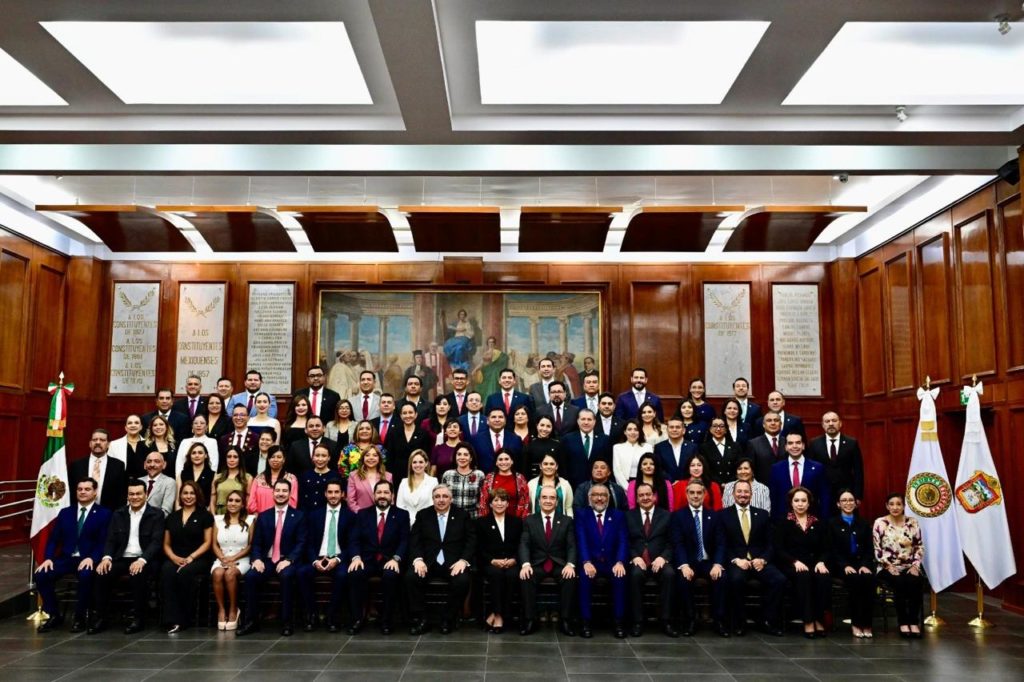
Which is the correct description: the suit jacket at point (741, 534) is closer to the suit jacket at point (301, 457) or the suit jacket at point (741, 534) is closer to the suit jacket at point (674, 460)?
the suit jacket at point (674, 460)

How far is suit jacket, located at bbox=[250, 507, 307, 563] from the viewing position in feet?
25.1

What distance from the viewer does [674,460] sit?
27.7 ft

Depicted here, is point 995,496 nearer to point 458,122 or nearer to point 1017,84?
point 1017,84

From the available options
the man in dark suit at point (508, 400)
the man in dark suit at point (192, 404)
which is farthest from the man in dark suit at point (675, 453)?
the man in dark suit at point (192, 404)

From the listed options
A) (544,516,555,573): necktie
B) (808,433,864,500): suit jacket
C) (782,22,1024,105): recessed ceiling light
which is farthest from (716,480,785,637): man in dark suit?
(782,22,1024,105): recessed ceiling light

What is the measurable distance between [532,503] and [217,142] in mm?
4365

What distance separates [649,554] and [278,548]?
3.29 m

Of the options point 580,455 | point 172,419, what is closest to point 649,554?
point 580,455

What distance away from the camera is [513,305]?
1200 cm

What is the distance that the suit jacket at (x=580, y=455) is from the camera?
8523 millimetres

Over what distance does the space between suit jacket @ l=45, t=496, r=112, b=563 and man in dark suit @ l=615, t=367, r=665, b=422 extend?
4.76 meters

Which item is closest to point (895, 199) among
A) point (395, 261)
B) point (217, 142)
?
point (395, 261)

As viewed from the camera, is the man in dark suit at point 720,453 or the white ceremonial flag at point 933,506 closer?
the white ceremonial flag at point 933,506

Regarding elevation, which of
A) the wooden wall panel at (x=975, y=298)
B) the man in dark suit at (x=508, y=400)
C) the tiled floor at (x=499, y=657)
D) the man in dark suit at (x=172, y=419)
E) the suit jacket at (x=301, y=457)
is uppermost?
the wooden wall panel at (x=975, y=298)
